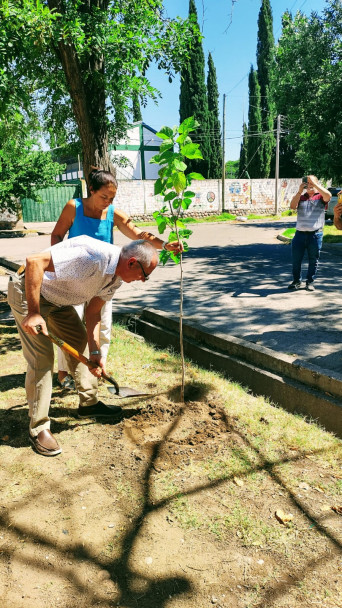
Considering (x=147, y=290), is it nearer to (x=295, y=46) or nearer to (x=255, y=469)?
(x=255, y=469)

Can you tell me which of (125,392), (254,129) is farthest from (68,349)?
(254,129)

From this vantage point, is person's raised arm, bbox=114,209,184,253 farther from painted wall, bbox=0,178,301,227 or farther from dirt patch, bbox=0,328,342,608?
painted wall, bbox=0,178,301,227

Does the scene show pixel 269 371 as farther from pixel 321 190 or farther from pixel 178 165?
pixel 321 190

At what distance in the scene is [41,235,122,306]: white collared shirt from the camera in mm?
2641

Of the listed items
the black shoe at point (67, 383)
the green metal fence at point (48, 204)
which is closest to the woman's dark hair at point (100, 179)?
the black shoe at point (67, 383)

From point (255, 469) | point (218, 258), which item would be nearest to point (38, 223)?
point (218, 258)

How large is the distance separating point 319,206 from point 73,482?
5612 millimetres

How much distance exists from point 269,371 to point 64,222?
7.22 ft

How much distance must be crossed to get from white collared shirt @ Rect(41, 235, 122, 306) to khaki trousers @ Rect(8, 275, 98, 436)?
23cm

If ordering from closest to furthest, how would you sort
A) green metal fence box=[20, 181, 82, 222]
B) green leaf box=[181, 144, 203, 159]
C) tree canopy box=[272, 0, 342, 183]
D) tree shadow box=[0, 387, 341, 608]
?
1. tree shadow box=[0, 387, 341, 608]
2. green leaf box=[181, 144, 203, 159]
3. tree canopy box=[272, 0, 342, 183]
4. green metal fence box=[20, 181, 82, 222]

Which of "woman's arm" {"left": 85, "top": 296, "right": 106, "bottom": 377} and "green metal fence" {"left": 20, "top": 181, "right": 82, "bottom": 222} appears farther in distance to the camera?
"green metal fence" {"left": 20, "top": 181, "right": 82, "bottom": 222}

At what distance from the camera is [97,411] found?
3.51 metres

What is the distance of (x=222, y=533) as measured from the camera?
237 centimetres

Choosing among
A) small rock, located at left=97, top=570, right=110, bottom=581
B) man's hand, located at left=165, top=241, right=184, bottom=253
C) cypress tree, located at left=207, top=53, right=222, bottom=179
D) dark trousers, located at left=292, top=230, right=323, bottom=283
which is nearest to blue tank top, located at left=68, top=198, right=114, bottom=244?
man's hand, located at left=165, top=241, right=184, bottom=253
